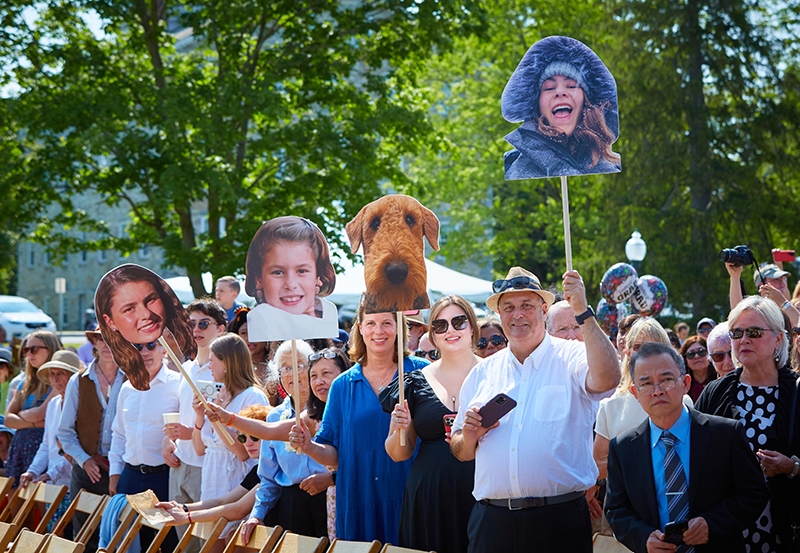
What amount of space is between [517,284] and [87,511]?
403cm

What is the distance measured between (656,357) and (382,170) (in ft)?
40.9

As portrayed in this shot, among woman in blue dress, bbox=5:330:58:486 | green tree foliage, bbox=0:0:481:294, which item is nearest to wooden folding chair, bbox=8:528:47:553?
woman in blue dress, bbox=5:330:58:486

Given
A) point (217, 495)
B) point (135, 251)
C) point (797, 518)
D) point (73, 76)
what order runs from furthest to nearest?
point (135, 251), point (73, 76), point (217, 495), point (797, 518)

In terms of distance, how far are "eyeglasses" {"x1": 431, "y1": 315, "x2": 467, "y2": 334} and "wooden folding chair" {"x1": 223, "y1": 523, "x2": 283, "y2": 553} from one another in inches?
54.3

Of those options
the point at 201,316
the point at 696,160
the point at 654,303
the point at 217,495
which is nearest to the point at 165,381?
the point at 201,316

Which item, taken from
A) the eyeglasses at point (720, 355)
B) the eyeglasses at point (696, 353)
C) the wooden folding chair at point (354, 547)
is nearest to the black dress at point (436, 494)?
the wooden folding chair at point (354, 547)

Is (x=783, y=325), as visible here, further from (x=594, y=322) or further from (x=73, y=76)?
(x=73, y=76)

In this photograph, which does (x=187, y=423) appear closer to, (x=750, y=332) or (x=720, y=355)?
(x=720, y=355)

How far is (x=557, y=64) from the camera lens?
4.76 meters

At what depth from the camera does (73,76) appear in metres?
15.4

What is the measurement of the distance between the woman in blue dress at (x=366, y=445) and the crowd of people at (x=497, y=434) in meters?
0.01

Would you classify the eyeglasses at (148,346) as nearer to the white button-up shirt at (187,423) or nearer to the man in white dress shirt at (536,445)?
the white button-up shirt at (187,423)

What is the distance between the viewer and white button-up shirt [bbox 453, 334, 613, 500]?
4352 millimetres

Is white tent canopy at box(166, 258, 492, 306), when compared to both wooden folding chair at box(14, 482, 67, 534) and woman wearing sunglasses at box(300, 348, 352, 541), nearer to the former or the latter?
wooden folding chair at box(14, 482, 67, 534)
